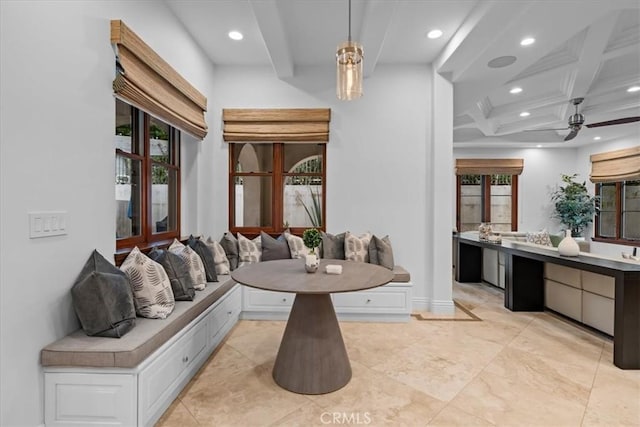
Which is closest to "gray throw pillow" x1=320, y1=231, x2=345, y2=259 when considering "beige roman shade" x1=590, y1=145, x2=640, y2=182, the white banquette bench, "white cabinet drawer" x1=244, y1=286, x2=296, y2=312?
"white cabinet drawer" x1=244, y1=286, x2=296, y2=312

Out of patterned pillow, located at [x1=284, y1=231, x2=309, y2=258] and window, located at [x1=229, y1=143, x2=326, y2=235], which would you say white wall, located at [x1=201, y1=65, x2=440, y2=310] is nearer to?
window, located at [x1=229, y1=143, x2=326, y2=235]

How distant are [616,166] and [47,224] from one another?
920 cm

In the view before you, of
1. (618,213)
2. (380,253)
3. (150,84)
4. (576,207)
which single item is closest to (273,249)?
(380,253)

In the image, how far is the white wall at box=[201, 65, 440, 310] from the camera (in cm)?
Result: 400

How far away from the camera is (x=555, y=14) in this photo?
257cm

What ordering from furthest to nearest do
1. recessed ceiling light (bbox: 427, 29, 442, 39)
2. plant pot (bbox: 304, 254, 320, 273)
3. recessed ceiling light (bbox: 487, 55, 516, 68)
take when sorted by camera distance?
recessed ceiling light (bbox: 487, 55, 516, 68) → recessed ceiling light (bbox: 427, 29, 442, 39) → plant pot (bbox: 304, 254, 320, 273)

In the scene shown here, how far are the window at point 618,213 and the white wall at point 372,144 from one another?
5.84 metres

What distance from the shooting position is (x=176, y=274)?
8.04ft

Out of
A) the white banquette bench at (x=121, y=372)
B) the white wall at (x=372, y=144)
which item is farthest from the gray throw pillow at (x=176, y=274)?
the white wall at (x=372, y=144)

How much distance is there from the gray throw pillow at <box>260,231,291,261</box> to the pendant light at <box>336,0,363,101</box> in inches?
78.9

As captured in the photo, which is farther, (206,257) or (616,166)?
(616,166)

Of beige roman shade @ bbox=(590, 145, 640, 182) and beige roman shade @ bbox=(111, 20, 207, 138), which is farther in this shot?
beige roman shade @ bbox=(590, 145, 640, 182)

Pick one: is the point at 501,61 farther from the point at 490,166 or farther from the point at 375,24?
Answer: the point at 490,166

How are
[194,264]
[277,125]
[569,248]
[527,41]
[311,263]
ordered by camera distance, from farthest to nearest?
[277,125]
[569,248]
[527,41]
[194,264]
[311,263]
